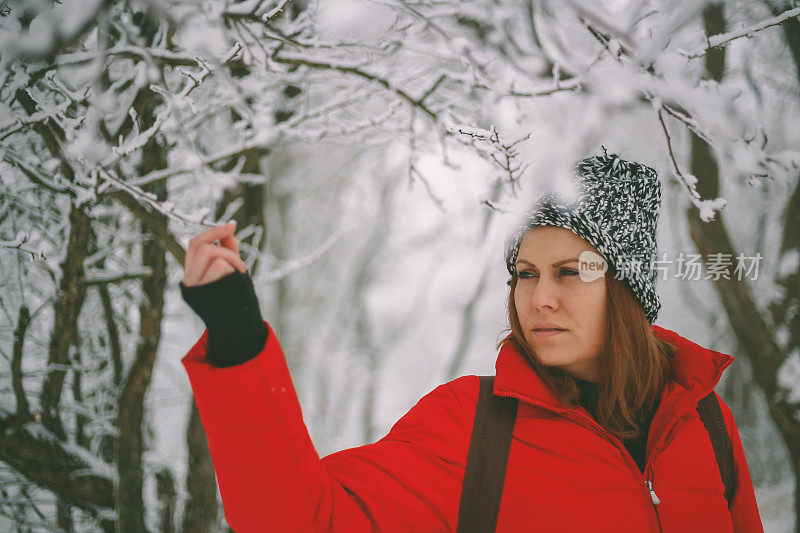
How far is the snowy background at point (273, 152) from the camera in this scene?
33.9 inches

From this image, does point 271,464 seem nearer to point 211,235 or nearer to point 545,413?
point 211,235

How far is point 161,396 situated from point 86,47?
3266 millimetres

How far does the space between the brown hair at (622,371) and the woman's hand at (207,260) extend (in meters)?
1.08

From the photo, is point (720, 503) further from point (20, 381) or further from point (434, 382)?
point (434, 382)

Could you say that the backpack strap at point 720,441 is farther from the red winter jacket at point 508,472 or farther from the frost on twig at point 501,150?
the frost on twig at point 501,150

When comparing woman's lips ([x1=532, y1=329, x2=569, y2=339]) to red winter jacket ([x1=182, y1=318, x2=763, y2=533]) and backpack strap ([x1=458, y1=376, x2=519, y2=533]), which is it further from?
backpack strap ([x1=458, y1=376, x2=519, y2=533])

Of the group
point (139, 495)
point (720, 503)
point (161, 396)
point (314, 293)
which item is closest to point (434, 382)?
point (314, 293)

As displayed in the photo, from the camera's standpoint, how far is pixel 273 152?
389cm

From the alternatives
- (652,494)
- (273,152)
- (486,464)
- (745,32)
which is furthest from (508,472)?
(273,152)

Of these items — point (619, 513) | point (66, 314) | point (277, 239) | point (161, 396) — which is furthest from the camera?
point (277, 239)

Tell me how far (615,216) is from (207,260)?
4.04ft

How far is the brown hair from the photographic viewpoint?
1.62m

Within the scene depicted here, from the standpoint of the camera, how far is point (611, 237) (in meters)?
1.57

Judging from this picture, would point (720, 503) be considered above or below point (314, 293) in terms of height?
below
